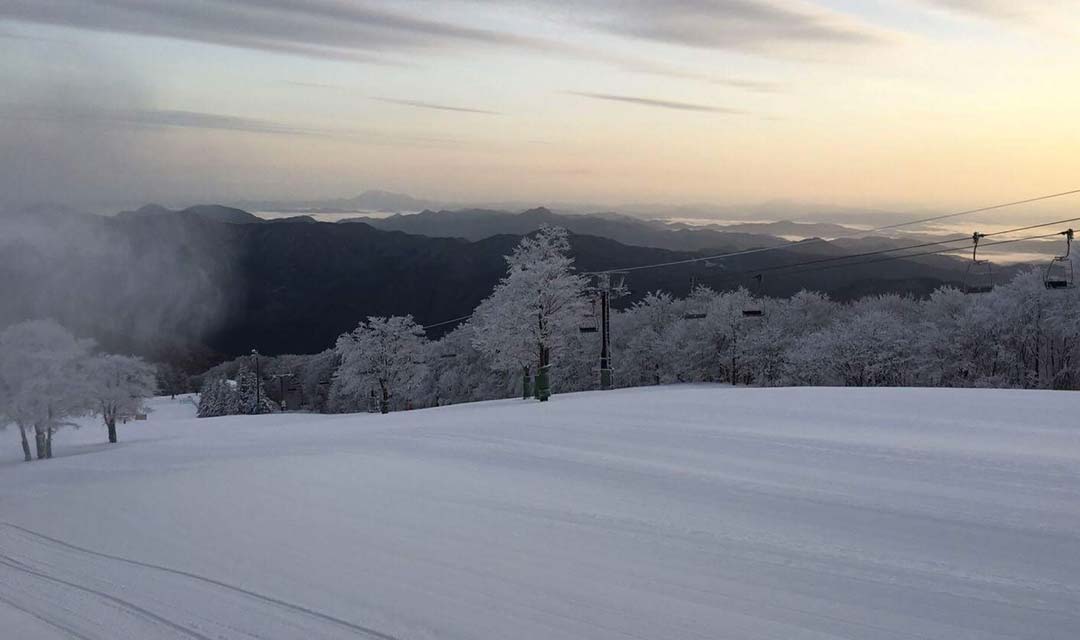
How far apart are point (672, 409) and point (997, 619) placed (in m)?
15.5

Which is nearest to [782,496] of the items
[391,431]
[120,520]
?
[120,520]

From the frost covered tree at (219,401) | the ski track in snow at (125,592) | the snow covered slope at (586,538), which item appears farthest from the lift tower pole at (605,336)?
the frost covered tree at (219,401)

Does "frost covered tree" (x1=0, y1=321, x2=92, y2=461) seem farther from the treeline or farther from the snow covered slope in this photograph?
the snow covered slope

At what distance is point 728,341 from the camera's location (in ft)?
234

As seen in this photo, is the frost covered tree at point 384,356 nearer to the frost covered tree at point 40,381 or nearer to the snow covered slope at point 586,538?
the frost covered tree at point 40,381

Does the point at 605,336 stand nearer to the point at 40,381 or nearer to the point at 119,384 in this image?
the point at 40,381

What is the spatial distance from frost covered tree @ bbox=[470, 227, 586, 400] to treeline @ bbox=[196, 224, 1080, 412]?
8 cm

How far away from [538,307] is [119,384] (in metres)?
36.6

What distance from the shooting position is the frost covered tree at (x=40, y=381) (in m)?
43.8

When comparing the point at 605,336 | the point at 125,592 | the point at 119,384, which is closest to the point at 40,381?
the point at 119,384

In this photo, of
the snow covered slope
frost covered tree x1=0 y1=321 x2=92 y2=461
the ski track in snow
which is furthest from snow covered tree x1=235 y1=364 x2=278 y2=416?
the ski track in snow

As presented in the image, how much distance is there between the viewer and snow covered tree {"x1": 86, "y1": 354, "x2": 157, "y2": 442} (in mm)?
57281

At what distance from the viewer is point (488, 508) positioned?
494 inches

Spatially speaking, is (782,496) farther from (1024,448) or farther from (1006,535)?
(1024,448)
